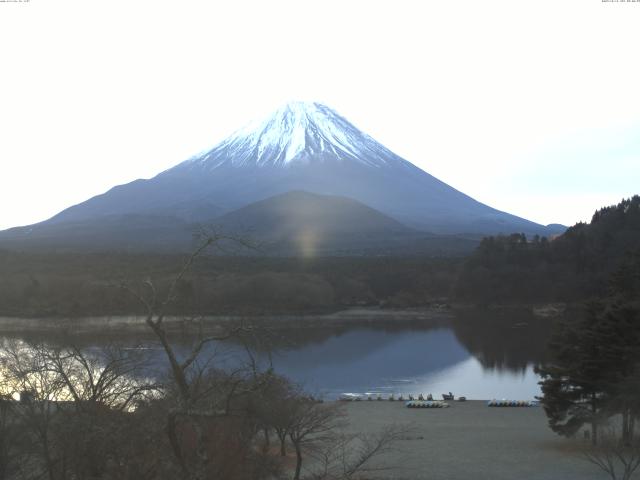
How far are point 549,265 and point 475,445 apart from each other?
31.0 metres

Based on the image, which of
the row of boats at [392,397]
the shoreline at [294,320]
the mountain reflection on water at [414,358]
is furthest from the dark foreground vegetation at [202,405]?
the mountain reflection on water at [414,358]

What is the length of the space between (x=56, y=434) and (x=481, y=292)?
114 ft

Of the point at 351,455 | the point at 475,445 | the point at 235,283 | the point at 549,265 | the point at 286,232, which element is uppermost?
the point at 286,232

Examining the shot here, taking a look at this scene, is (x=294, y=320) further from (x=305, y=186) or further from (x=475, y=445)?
(x=305, y=186)

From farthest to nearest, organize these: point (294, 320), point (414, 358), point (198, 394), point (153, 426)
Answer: point (294, 320) < point (414, 358) < point (153, 426) < point (198, 394)

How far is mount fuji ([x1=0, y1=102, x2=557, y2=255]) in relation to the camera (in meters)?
77.8

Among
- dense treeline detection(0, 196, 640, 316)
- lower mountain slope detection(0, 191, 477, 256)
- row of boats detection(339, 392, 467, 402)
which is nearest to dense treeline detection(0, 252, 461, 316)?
dense treeline detection(0, 196, 640, 316)

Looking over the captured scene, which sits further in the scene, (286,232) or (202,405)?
(286,232)

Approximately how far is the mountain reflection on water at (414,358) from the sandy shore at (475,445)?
1.85 m

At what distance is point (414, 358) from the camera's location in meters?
21.6

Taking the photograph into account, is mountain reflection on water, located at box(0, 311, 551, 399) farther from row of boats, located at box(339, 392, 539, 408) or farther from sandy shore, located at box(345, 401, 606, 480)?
sandy shore, located at box(345, 401, 606, 480)

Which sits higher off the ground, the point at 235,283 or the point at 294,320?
the point at 235,283

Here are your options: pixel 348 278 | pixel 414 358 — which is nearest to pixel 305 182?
pixel 348 278

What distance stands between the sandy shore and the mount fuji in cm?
5774
